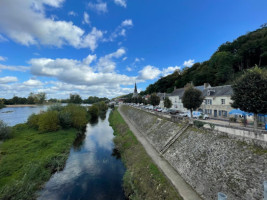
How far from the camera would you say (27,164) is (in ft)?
44.5

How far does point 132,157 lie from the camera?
49.4 ft

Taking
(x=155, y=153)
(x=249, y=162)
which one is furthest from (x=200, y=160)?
(x=155, y=153)

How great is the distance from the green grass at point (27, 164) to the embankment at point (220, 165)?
12679 millimetres

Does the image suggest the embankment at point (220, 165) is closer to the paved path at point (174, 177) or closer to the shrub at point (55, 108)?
the paved path at point (174, 177)

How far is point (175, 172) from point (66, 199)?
941 cm

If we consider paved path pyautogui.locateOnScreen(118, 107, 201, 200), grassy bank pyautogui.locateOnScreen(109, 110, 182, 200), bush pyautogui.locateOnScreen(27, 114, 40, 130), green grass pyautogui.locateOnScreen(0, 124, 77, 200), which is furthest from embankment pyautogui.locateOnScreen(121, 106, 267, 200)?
bush pyautogui.locateOnScreen(27, 114, 40, 130)

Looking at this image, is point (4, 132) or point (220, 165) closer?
point (220, 165)

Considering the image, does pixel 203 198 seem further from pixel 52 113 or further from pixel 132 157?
pixel 52 113

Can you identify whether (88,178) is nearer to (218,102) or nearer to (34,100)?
(218,102)

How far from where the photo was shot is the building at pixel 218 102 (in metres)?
25.5

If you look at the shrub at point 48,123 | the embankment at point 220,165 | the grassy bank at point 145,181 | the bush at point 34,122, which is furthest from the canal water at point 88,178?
the bush at point 34,122

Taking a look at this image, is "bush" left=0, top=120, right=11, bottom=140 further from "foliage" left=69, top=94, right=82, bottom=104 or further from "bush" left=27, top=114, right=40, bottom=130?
"foliage" left=69, top=94, right=82, bottom=104

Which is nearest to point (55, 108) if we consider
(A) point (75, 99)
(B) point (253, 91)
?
(B) point (253, 91)

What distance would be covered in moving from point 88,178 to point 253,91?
18.7m
